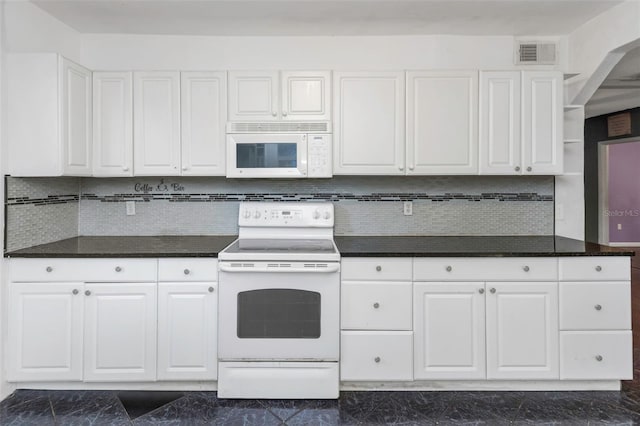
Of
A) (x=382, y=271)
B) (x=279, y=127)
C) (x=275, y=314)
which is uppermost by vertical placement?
(x=279, y=127)

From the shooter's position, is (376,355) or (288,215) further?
(288,215)

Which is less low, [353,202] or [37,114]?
[37,114]

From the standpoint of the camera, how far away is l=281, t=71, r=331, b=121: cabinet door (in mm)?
2574

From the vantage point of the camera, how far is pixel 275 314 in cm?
222

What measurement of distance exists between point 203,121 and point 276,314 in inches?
53.9

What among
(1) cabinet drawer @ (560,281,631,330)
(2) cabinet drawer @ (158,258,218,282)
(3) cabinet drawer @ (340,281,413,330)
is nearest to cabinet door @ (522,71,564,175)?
(1) cabinet drawer @ (560,281,631,330)

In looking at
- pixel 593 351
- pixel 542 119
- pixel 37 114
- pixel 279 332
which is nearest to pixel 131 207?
pixel 37 114

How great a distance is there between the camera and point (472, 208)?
9.55 feet

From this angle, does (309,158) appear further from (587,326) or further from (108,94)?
(587,326)

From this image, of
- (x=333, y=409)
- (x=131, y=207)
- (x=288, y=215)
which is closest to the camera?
(x=333, y=409)

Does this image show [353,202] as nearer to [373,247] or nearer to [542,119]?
[373,247]

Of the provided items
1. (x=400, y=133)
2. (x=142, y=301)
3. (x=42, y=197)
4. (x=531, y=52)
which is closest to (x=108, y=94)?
(x=42, y=197)

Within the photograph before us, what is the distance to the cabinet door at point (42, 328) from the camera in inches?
87.7

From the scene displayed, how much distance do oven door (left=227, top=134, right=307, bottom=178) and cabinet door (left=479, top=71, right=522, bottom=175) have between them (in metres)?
1.21
